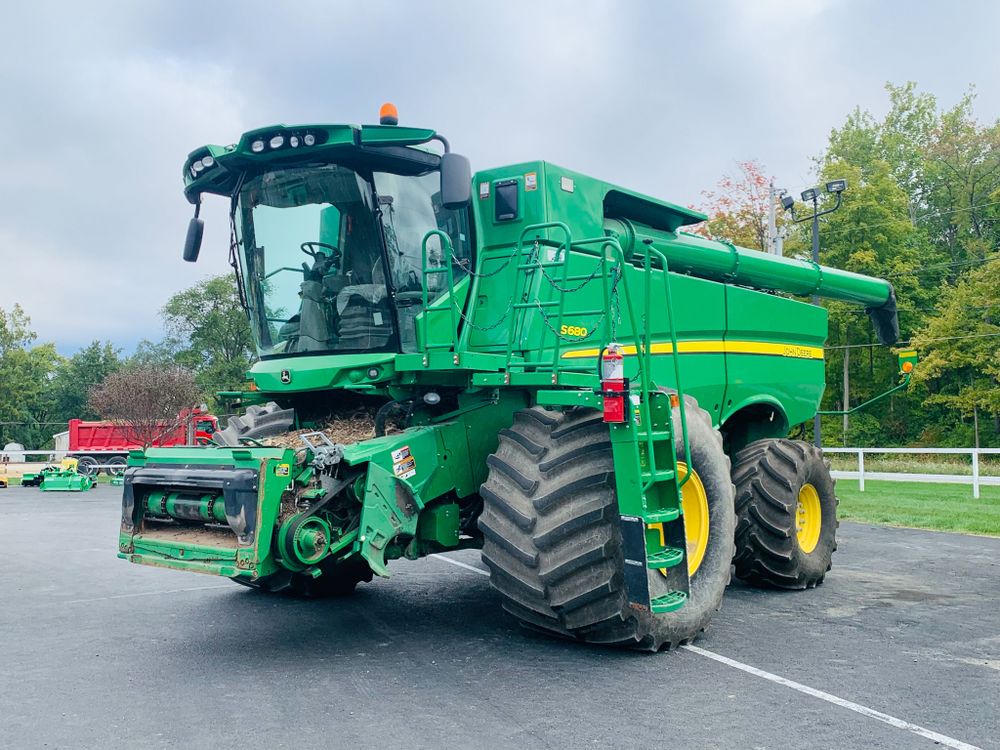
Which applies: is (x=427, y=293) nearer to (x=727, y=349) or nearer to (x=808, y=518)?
(x=727, y=349)

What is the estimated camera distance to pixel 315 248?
632 cm

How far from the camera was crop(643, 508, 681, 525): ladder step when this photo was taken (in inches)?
207

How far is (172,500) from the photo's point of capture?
5.63 m

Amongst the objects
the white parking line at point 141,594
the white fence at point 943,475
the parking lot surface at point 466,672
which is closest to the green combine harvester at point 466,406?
the parking lot surface at point 466,672

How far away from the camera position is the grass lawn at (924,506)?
1336 centimetres

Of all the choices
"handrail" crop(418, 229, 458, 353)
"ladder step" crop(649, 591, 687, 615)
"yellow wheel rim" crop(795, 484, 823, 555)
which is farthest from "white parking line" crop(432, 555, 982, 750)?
"yellow wheel rim" crop(795, 484, 823, 555)

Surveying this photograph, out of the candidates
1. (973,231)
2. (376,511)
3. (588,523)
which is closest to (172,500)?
(376,511)

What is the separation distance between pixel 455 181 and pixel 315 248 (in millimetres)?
1311

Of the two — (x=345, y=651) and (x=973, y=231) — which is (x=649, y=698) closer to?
(x=345, y=651)

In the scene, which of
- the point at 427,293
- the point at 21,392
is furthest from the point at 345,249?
the point at 21,392

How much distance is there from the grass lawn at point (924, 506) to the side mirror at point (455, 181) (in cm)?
1027

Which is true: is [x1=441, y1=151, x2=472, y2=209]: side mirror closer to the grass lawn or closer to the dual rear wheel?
the dual rear wheel

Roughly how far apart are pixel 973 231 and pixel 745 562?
46301 millimetres

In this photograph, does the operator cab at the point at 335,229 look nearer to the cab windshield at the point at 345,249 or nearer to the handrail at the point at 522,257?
the cab windshield at the point at 345,249
